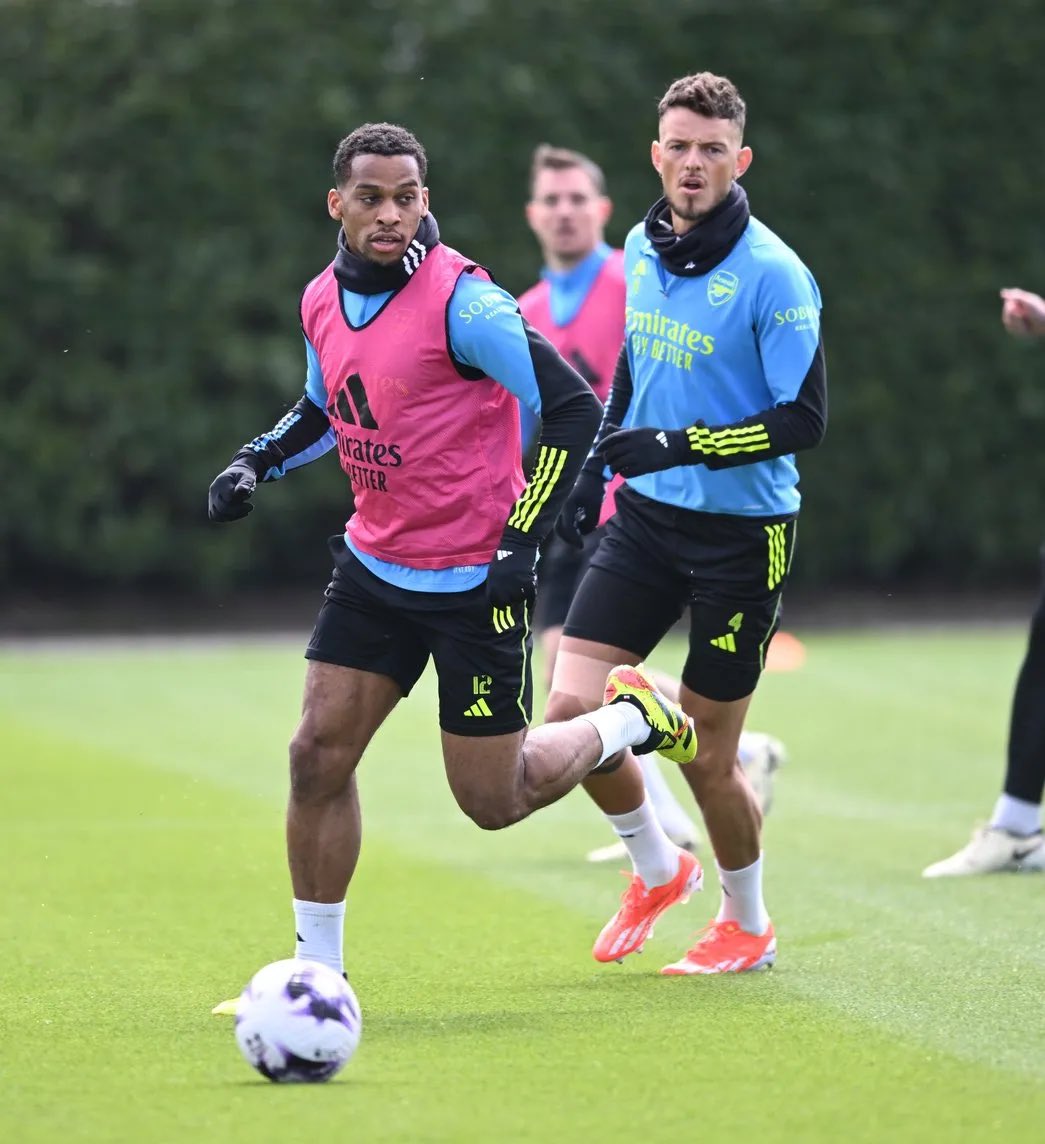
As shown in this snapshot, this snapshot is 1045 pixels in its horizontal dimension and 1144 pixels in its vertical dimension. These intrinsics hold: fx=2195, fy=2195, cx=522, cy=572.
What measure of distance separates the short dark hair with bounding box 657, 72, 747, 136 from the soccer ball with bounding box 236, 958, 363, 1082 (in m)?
2.70

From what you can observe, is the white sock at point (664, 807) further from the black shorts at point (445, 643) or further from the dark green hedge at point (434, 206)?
the dark green hedge at point (434, 206)

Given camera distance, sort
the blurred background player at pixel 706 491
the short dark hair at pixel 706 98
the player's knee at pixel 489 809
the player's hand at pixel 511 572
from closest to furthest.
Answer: the player's hand at pixel 511 572, the player's knee at pixel 489 809, the blurred background player at pixel 706 491, the short dark hair at pixel 706 98

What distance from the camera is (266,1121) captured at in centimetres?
458

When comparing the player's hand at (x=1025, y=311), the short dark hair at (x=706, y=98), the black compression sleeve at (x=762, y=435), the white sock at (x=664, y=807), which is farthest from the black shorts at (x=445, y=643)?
the player's hand at (x=1025, y=311)

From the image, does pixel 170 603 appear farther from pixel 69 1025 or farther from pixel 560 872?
pixel 69 1025

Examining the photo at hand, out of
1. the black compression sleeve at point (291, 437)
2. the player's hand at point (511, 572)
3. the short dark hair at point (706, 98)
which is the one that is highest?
the short dark hair at point (706, 98)

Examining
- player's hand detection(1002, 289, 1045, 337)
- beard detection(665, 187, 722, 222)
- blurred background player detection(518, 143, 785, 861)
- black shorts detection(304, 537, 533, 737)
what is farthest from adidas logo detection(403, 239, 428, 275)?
blurred background player detection(518, 143, 785, 861)

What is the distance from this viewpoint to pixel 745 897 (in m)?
6.36

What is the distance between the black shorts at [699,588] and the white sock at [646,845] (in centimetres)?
47

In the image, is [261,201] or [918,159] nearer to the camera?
[261,201]

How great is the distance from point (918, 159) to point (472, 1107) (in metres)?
13.9

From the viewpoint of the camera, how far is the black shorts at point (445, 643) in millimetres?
5664

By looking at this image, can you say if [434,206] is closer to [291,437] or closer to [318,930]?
[291,437]

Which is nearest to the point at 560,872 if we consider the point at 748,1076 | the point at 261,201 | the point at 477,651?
the point at 477,651
